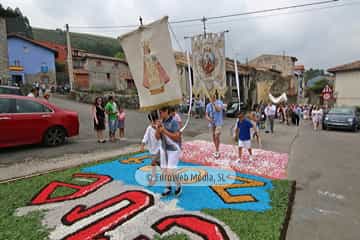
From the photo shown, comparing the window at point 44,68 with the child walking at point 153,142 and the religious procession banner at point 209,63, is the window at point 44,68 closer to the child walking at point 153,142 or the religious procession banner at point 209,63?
the religious procession banner at point 209,63

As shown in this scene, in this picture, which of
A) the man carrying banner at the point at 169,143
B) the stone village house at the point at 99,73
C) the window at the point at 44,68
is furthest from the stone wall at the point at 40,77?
the man carrying banner at the point at 169,143

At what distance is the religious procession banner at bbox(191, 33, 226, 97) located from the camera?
4957 millimetres

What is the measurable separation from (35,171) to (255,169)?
4.85 metres

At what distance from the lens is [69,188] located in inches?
150

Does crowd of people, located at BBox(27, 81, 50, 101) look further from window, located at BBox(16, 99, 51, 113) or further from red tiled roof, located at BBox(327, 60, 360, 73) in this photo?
red tiled roof, located at BBox(327, 60, 360, 73)

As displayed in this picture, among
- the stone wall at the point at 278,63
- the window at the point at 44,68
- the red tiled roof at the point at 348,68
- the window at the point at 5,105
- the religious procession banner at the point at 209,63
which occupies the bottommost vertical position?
the window at the point at 5,105

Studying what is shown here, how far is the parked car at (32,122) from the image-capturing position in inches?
223

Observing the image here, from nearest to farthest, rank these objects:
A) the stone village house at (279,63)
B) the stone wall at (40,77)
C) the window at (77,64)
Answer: the stone wall at (40,77)
the window at (77,64)
the stone village house at (279,63)

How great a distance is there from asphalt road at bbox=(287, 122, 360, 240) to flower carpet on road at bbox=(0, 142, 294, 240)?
0.69ft

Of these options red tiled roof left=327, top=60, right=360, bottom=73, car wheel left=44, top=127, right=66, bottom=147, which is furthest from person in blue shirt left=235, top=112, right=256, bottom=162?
red tiled roof left=327, top=60, right=360, bottom=73

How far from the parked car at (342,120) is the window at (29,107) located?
15.2 meters

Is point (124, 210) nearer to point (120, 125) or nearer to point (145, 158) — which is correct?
point (145, 158)

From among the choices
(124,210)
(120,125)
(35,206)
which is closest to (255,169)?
(124,210)

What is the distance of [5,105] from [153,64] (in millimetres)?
4939
